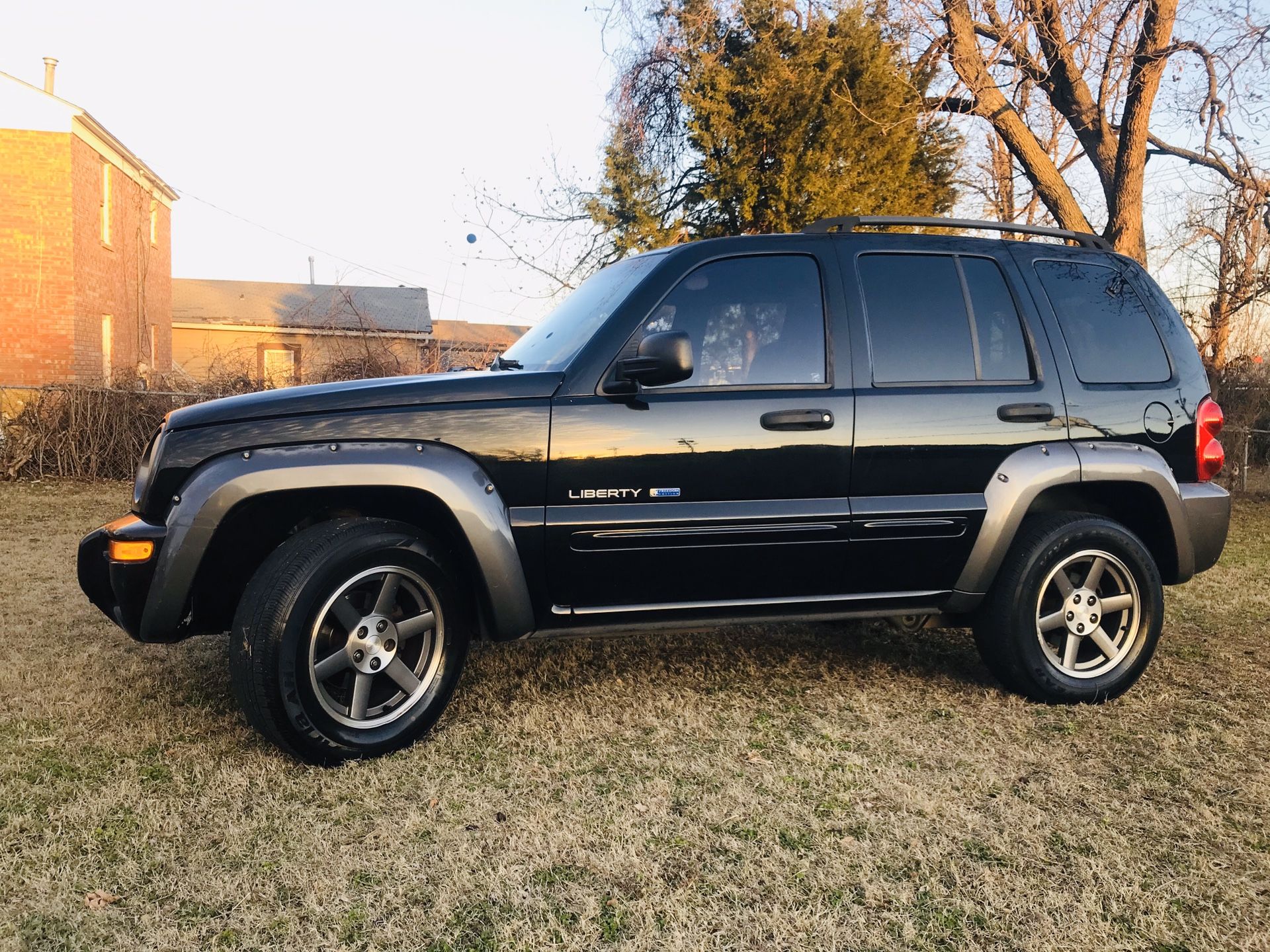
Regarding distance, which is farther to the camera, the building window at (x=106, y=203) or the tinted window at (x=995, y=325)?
the building window at (x=106, y=203)

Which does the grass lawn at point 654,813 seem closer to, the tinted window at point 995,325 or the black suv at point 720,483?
the black suv at point 720,483

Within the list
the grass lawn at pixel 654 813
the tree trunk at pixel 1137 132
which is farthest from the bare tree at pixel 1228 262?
the grass lawn at pixel 654 813

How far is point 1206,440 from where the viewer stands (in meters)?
4.34

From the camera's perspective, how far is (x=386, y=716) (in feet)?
11.8

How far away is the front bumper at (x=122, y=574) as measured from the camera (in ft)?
11.4

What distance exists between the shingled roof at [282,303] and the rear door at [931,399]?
2359 centimetres

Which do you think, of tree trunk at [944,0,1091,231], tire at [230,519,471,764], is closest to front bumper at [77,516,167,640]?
tire at [230,519,471,764]

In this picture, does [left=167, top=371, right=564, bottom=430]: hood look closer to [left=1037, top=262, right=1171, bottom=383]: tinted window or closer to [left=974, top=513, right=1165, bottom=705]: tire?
[left=974, top=513, right=1165, bottom=705]: tire

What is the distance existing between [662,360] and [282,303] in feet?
105

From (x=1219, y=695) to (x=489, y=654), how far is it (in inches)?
137

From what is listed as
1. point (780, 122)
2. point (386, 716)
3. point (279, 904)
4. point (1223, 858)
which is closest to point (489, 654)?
point (386, 716)

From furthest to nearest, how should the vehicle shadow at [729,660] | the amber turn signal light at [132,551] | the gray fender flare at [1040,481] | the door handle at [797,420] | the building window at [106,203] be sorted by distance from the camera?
the building window at [106,203]
the vehicle shadow at [729,660]
the gray fender flare at [1040,481]
the door handle at [797,420]
the amber turn signal light at [132,551]

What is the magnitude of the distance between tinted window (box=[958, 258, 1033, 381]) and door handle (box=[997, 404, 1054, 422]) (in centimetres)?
14

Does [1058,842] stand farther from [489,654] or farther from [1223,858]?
[489,654]
